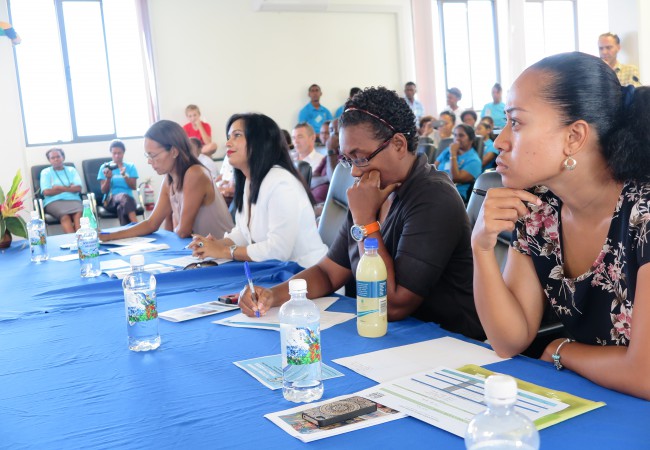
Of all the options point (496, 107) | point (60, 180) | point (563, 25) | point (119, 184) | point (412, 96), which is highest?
point (563, 25)

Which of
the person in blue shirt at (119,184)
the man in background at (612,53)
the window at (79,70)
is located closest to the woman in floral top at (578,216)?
the man in background at (612,53)

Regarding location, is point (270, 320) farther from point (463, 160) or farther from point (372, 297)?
point (463, 160)

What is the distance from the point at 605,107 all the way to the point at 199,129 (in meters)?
7.46

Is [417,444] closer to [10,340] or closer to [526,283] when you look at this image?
[526,283]

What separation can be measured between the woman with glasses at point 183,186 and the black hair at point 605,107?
2.41m

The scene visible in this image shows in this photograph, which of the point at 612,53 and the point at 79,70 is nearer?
the point at 612,53

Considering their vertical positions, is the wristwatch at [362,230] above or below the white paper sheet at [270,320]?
above

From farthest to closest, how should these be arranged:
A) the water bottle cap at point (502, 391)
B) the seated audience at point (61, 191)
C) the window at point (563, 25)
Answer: the window at point (563, 25), the seated audience at point (61, 191), the water bottle cap at point (502, 391)

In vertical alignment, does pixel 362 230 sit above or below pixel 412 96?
below

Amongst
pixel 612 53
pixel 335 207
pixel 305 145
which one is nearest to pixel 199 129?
pixel 305 145

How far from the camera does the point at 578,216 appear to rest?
134 centimetres

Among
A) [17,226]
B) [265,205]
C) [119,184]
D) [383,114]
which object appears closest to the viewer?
[383,114]

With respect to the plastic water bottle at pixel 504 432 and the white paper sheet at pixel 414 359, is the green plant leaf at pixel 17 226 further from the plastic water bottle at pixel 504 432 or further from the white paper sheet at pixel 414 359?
the plastic water bottle at pixel 504 432

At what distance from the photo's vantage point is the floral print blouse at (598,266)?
46.4 inches
